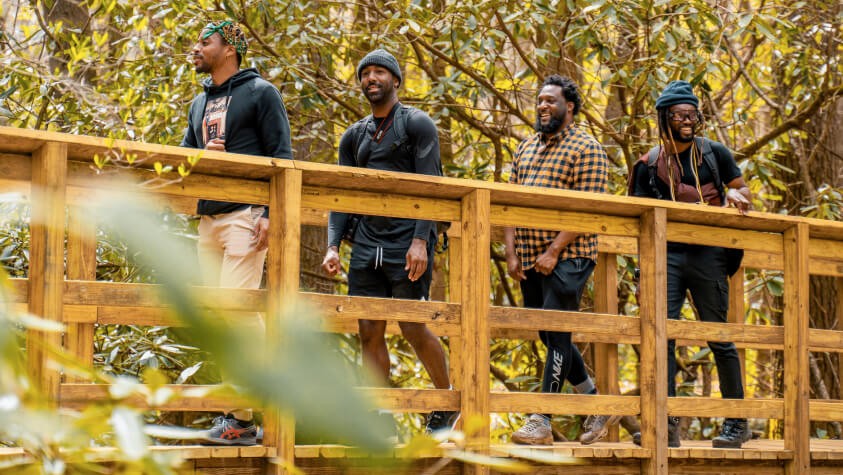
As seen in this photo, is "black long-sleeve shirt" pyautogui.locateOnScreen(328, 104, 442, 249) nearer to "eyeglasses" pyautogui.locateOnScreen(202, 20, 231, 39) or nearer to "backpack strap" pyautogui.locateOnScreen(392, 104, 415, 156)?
"backpack strap" pyautogui.locateOnScreen(392, 104, 415, 156)

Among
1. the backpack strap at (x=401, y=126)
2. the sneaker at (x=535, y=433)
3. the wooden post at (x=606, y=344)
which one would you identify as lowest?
the sneaker at (x=535, y=433)

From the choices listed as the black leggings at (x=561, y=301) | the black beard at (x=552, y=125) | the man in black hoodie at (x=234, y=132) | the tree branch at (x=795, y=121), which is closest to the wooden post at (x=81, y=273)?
the man in black hoodie at (x=234, y=132)

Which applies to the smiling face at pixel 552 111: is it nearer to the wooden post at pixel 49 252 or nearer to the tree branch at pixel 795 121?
the wooden post at pixel 49 252

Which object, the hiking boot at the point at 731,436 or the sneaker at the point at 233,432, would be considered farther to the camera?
the hiking boot at the point at 731,436

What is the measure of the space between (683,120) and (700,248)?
0.66 m

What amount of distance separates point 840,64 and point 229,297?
20.5 ft

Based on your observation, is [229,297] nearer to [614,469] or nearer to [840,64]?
[614,469]

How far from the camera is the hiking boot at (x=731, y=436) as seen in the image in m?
5.55

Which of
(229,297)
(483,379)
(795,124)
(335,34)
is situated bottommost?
(483,379)

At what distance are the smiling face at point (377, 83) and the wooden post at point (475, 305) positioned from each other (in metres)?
0.75

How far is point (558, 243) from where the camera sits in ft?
17.1

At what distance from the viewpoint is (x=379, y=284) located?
5188 millimetres

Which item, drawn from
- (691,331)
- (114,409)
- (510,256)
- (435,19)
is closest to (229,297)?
(510,256)

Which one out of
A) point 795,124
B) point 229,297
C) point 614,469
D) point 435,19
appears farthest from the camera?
point 795,124
